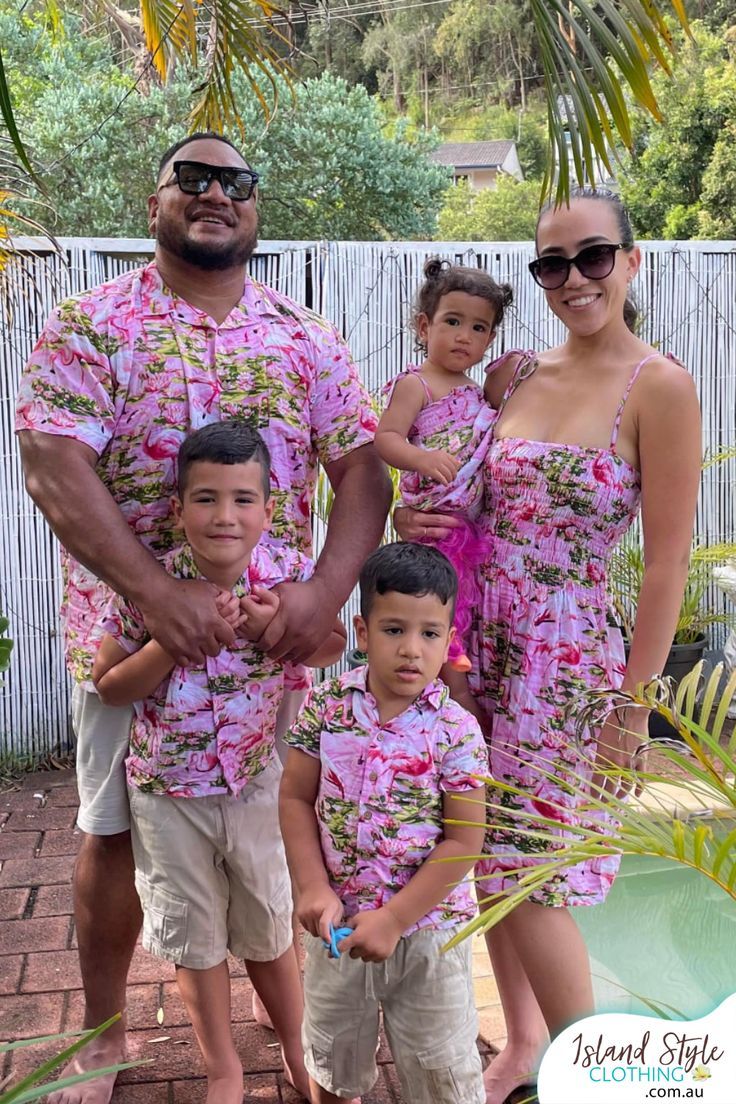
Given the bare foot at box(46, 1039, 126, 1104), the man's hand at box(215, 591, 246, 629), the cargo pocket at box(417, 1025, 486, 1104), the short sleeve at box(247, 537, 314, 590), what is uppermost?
the short sleeve at box(247, 537, 314, 590)

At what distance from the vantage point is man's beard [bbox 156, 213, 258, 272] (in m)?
2.37

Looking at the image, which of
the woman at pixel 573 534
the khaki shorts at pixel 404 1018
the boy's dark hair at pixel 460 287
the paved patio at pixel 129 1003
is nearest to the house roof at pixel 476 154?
the paved patio at pixel 129 1003

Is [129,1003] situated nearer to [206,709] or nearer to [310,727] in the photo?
[206,709]

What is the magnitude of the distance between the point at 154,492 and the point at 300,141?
12.3m

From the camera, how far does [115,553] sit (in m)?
2.22

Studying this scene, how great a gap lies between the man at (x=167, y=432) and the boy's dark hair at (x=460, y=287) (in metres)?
0.24

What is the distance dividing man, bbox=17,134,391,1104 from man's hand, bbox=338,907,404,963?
0.60 metres

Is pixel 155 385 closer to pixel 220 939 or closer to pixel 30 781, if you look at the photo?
pixel 220 939

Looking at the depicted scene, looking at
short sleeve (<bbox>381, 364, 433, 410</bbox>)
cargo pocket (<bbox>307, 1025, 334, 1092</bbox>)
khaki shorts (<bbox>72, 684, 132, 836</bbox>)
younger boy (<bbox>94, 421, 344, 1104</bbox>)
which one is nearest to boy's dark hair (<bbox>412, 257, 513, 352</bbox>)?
short sleeve (<bbox>381, 364, 433, 410</bbox>)

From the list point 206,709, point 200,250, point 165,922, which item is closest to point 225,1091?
point 165,922

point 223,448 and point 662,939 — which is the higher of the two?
point 223,448

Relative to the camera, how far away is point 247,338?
2422mm

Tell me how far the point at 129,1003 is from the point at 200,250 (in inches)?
81.6

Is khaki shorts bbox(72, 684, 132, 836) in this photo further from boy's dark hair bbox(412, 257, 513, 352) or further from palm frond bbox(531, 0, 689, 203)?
palm frond bbox(531, 0, 689, 203)
